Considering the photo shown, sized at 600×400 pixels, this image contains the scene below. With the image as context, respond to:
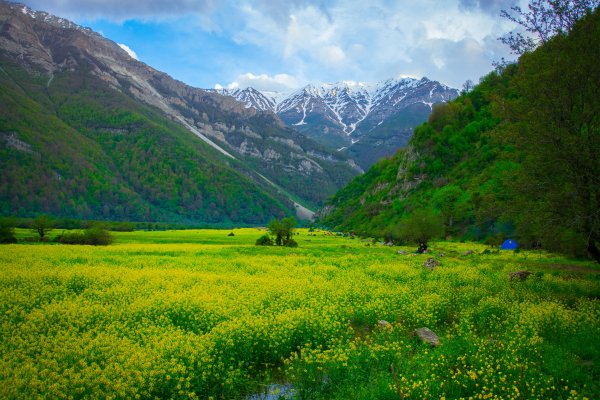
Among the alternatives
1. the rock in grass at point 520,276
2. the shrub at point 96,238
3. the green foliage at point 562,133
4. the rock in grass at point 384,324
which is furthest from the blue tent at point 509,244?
the shrub at point 96,238

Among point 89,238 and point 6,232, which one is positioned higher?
point 6,232

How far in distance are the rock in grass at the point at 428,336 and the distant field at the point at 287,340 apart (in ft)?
0.84

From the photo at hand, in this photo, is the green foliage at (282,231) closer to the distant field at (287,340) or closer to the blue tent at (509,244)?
the blue tent at (509,244)

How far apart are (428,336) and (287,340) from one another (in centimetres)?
504

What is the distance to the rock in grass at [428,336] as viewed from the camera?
12269 millimetres

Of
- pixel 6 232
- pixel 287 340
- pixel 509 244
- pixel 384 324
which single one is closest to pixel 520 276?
pixel 384 324

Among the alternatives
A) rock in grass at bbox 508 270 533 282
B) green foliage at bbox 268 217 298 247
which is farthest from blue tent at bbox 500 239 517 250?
rock in grass at bbox 508 270 533 282

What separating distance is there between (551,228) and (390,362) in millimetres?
14587

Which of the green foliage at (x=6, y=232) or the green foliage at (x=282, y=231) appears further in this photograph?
the green foliage at (x=282, y=231)

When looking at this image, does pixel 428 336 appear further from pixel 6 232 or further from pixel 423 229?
pixel 6 232

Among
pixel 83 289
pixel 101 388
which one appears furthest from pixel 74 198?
pixel 101 388

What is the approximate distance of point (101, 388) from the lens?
30.0 feet

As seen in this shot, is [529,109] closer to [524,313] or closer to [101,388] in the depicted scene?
[524,313]

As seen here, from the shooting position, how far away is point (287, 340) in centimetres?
1233
